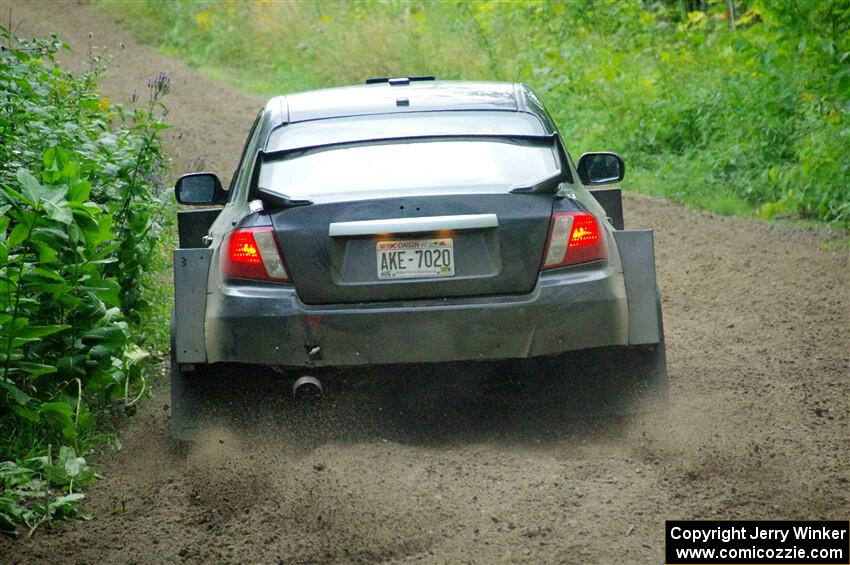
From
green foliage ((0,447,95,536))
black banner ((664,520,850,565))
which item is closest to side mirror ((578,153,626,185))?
black banner ((664,520,850,565))

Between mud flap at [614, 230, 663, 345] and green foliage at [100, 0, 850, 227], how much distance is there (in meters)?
5.09

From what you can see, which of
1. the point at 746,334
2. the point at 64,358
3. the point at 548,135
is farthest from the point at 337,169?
the point at 746,334

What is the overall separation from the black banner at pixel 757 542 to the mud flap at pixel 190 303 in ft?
7.11

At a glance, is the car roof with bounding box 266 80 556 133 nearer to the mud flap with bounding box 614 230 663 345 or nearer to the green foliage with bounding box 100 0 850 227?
the mud flap with bounding box 614 230 663 345

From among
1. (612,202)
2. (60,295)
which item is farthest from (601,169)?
(60,295)

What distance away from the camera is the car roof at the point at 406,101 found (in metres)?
6.16

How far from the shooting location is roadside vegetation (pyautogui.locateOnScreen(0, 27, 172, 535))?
5.20m

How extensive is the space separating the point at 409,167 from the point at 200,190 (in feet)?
5.06

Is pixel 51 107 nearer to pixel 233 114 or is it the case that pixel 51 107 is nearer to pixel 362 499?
pixel 362 499

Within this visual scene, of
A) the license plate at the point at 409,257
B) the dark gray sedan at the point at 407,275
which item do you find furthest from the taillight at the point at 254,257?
the license plate at the point at 409,257

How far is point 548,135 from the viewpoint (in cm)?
580

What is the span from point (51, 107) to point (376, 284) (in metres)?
2.95

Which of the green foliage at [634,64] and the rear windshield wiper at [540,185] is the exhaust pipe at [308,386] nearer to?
the rear windshield wiper at [540,185]

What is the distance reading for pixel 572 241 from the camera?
5320mm
